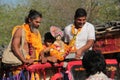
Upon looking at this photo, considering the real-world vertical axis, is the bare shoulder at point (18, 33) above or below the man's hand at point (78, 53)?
above

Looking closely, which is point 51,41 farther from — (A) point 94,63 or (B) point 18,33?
(A) point 94,63

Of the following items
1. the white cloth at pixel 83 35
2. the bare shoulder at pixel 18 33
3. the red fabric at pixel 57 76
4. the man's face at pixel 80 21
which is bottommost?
the red fabric at pixel 57 76

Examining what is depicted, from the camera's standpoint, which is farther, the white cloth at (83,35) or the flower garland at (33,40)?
the white cloth at (83,35)

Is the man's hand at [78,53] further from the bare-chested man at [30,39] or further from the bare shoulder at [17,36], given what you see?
the bare shoulder at [17,36]

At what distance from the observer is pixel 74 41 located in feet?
22.3

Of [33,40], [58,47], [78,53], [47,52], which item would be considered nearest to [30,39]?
[33,40]

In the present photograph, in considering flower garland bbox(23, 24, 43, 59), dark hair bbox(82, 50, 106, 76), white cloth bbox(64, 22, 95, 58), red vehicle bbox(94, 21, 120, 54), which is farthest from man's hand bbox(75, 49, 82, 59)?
red vehicle bbox(94, 21, 120, 54)

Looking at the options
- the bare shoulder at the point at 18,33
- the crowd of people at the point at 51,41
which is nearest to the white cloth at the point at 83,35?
the crowd of people at the point at 51,41

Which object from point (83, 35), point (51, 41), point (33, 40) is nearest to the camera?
point (33, 40)

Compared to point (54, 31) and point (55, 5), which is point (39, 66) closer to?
point (54, 31)

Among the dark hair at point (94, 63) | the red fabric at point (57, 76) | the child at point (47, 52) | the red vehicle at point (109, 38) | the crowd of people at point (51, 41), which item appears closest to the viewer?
the dark hair at point (94, 63)

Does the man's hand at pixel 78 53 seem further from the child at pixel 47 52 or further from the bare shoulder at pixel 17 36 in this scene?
the bare shoulder at pixel 17 36

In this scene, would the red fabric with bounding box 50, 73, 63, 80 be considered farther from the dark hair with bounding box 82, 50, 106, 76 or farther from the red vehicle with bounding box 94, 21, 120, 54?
the red vehicle with bounding box 94, 21, 120, 54

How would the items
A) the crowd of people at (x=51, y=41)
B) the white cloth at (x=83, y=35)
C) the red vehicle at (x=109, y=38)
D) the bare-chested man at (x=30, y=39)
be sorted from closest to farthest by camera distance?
the crowd of people at (x=51, y=41)
the bare-chested man at (x=30, y=39)
the white cloth at (x=83, y=35)
the red vehicle at (x=109, y=38)
